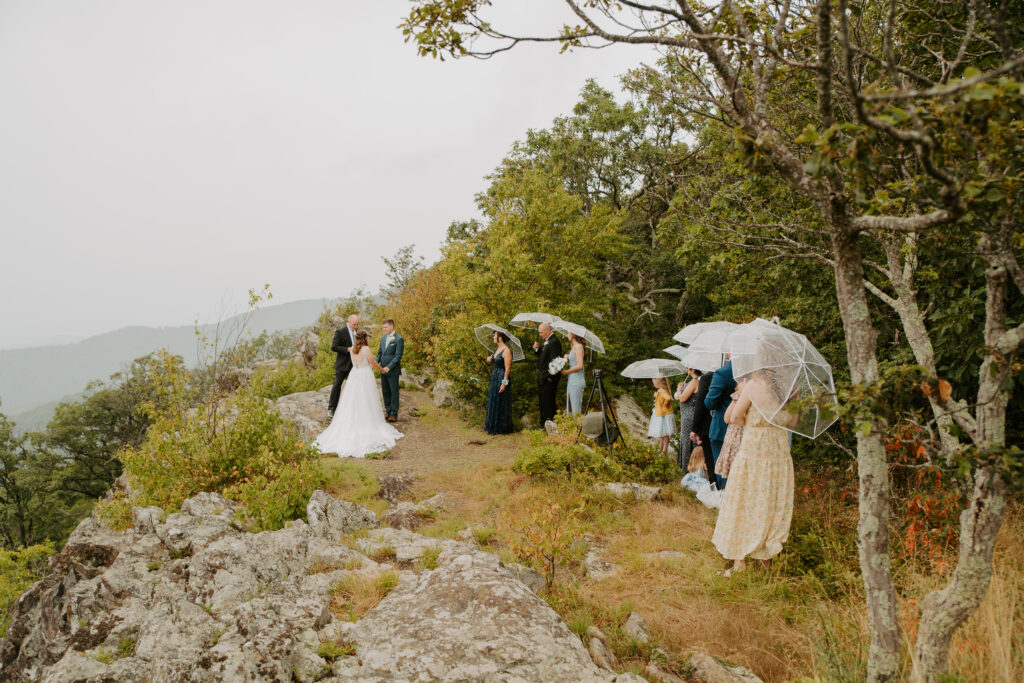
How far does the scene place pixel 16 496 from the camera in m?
31.3

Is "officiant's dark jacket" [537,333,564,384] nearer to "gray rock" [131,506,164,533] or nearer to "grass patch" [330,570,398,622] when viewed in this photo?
"grass patch" [330,570,398,622]

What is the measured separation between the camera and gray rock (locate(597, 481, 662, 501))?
7.49m

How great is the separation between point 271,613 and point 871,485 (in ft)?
12.8

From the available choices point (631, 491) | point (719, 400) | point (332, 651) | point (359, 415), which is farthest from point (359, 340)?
point (332, 651)

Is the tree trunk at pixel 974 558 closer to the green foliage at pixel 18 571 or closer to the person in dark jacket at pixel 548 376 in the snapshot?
the person in dark jacket at pixel 548 376

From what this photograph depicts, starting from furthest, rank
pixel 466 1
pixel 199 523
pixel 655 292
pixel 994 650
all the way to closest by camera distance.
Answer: pixel 655 292, pixel 199 523, pixel 466 1, pixel 994 650

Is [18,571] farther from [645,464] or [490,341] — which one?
[645,464]

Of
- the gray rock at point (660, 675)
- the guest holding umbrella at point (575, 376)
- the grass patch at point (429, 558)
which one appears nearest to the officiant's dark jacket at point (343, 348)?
the guest holding umbrella at point (575, 376)

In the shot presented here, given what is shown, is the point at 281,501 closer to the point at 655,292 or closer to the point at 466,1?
the point at 466,1

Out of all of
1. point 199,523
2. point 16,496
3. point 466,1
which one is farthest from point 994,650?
point 16,496

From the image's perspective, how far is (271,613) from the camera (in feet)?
12.4

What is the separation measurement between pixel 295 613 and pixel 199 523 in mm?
2860

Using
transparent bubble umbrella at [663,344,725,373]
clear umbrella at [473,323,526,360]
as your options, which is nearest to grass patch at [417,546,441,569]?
transparent bubble umbrella at [663,344,725,373]

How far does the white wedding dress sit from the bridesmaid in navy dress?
218cm
